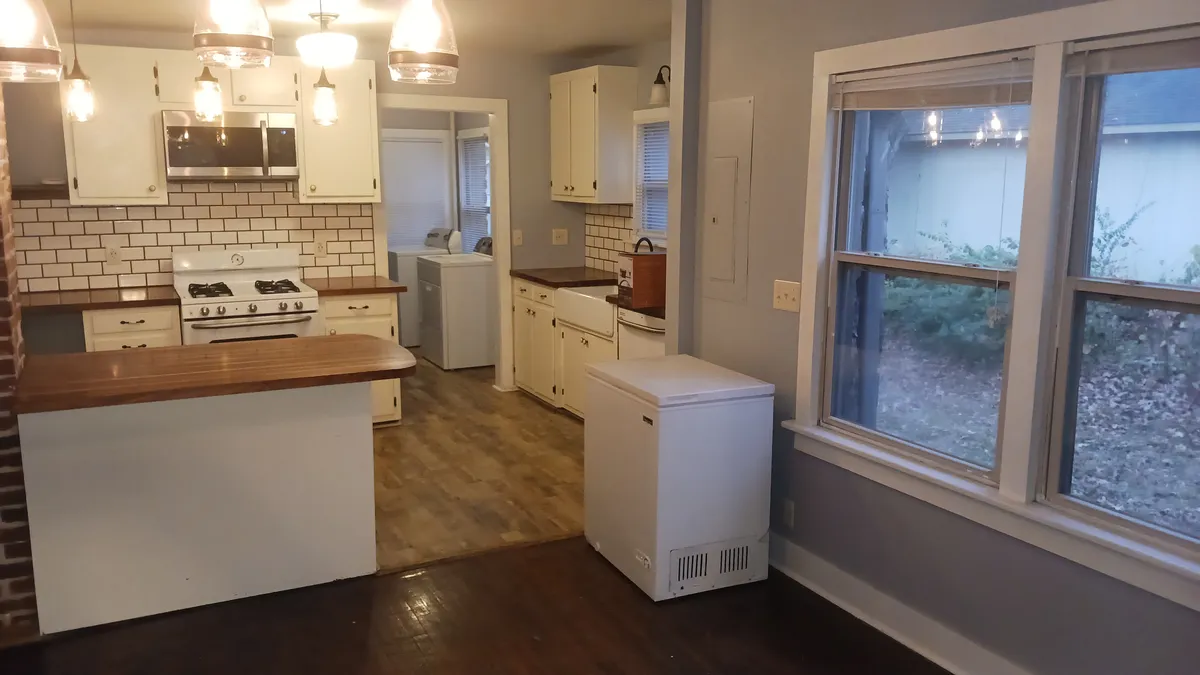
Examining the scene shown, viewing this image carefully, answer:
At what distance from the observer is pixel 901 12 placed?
9.20 ft

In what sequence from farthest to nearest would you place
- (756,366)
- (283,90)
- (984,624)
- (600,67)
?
(600,67), (283,90), (756,366), (984,624)

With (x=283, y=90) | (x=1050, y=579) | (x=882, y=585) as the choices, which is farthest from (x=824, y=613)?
(x=283, y=90)

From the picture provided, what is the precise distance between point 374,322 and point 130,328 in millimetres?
1312

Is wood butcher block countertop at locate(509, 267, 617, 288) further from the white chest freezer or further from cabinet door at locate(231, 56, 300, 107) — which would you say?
the white chest freezer

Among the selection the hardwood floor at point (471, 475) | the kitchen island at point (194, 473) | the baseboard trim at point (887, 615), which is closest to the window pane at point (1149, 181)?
the baseboard trim at point (887, 615)

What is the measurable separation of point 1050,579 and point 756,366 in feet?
4.51

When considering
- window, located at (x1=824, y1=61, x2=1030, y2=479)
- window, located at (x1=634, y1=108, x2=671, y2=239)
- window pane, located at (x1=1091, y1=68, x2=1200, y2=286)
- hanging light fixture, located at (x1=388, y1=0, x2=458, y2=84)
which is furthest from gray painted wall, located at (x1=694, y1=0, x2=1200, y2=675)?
window, located at (x1=634, y1=108, x2=671, y2=239)

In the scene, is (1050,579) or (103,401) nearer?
(1050,579)

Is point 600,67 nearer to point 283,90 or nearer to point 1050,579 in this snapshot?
point 283,90

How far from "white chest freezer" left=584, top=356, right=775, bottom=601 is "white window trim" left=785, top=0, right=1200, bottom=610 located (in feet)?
1.58

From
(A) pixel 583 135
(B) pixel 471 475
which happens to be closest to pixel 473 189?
(A) pixel 583 135

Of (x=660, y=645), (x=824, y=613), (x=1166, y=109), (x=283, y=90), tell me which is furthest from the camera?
(x=283, y=90)

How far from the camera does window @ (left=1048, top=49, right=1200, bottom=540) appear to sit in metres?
2.17

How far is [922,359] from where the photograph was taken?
117 inches
